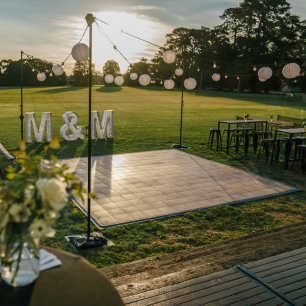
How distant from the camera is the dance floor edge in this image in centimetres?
534

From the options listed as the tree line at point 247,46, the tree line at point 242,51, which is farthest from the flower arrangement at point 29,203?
the tree line at point 247,46

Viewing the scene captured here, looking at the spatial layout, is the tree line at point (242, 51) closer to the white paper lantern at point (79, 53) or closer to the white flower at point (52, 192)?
the white paper lantern at point (79, 53)

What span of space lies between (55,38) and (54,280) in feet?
104

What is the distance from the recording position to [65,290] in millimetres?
1816

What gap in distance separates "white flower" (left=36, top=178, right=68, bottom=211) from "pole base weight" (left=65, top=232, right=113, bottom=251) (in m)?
2.86

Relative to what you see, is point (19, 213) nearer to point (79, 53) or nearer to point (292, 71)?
point (79, 53)

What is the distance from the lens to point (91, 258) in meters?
3.84

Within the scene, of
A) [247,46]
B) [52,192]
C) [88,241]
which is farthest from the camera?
[247,46]

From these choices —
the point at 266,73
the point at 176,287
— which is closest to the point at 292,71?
the point at 266,73

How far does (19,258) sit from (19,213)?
0.31 meters

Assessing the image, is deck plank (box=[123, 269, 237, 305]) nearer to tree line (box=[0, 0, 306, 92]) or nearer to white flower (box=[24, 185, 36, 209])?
white flower (box=[24, 185, 36, 209])

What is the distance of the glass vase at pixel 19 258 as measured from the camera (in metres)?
1.42

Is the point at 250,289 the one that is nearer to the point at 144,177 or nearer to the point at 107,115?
the point at 144,177

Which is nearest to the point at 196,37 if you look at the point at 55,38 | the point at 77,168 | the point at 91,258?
the point at 55,38
